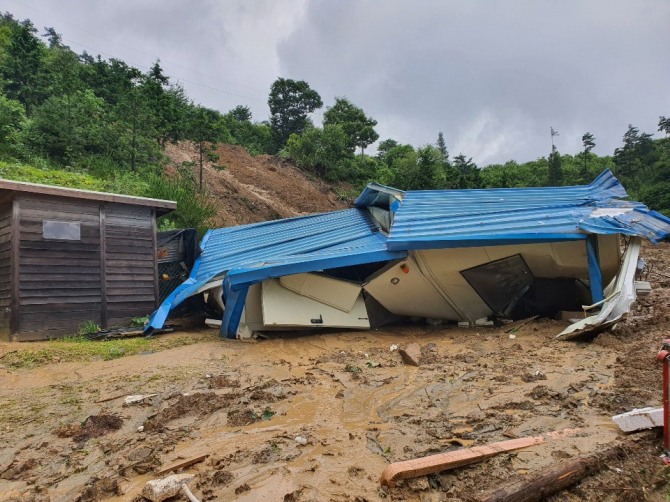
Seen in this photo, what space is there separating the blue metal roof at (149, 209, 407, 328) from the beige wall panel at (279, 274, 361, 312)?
41cm

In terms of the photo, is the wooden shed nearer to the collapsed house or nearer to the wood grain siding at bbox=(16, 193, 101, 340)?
the wood grain siding at bbox=(16, 193, 101, 340)

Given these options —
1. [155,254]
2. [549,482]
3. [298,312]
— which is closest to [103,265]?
[155,254]

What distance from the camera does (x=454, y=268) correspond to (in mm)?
6727

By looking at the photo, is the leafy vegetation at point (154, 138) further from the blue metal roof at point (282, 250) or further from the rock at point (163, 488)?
the rock at point (163, 488)

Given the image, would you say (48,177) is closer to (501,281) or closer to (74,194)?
(74,194)

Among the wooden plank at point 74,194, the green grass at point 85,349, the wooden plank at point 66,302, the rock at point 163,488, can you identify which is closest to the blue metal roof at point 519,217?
the green grass at point 85,349

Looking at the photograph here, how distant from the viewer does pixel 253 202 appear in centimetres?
2161

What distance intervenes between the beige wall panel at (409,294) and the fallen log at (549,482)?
4886 millimetres

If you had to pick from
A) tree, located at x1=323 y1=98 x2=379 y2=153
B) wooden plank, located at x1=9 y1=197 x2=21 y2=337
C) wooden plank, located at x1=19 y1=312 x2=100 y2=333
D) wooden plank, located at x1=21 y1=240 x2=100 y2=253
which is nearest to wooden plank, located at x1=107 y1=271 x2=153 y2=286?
wooden plank, located at x1=21 y1=240 x2=100 y2=253

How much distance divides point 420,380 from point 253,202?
1880 centimetres

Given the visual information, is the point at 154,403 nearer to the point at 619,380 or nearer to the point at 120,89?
the point at 619,380

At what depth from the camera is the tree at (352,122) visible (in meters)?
31.6

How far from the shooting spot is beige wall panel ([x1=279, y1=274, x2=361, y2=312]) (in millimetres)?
6883

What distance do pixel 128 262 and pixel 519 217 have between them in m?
7.55
